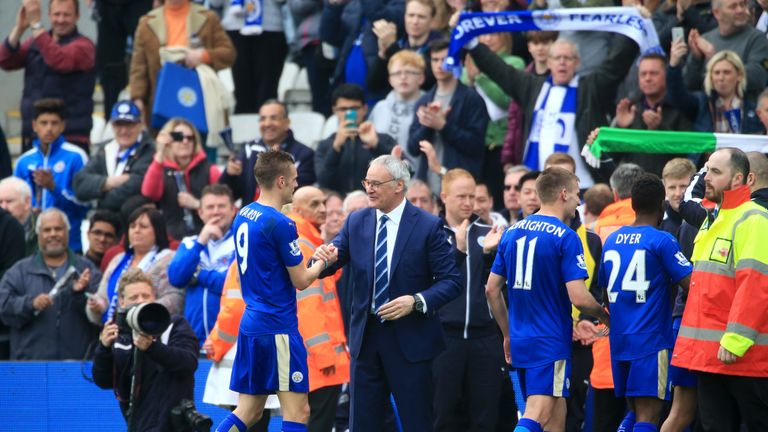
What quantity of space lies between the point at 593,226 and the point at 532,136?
8.88 feet

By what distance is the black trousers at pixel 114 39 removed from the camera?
17453 millimetres

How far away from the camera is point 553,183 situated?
380 inches

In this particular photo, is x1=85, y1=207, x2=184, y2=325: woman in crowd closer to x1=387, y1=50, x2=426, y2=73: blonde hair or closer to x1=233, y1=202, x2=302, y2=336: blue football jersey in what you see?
x1=233, y1=202, x2=302, y2=336: blue football jersey

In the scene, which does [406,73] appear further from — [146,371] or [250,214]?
[146,371]

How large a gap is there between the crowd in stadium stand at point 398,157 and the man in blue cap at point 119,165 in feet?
0.08

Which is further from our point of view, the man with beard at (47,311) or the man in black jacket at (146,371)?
the man with beard at (47,311)

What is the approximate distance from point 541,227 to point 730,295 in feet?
4.42

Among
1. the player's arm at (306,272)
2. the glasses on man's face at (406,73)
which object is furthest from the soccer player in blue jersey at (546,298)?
the glasses on man's face at (406,73)

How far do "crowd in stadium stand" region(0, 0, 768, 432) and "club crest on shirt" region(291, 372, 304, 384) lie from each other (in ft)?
2.94

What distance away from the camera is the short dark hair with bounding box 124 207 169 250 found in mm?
12836

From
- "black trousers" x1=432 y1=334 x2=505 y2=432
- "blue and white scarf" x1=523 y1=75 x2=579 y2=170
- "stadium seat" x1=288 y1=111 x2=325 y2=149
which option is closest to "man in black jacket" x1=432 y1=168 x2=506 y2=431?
"black trousers" x1=432 y1=334 x2=505 y2=432

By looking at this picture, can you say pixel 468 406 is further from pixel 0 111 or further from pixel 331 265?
pixel 0 111

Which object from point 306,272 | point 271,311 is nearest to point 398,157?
point 306,272

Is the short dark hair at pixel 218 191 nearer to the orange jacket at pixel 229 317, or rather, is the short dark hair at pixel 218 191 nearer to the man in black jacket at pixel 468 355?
the orange jacket at pixel 229 317
